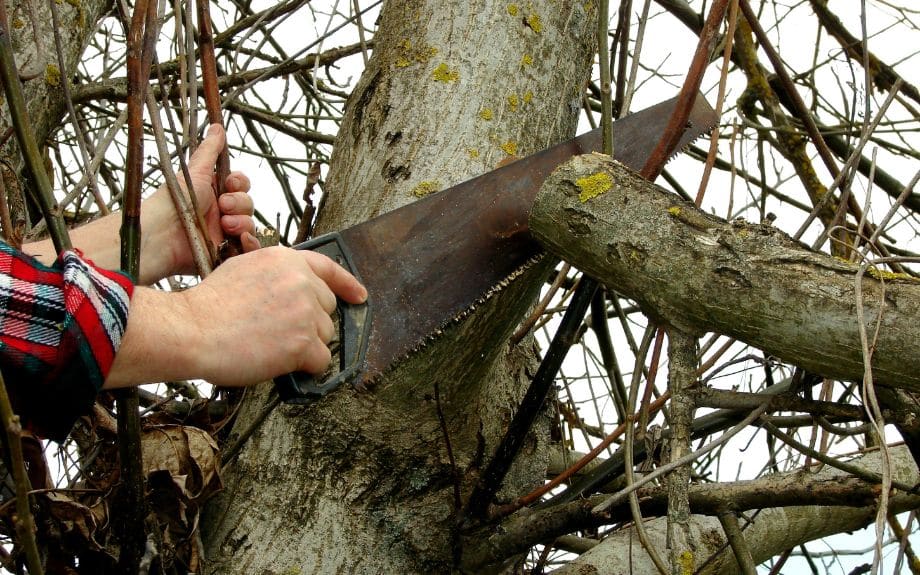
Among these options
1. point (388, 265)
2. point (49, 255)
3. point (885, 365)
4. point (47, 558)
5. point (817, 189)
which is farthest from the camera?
point (817, 189)

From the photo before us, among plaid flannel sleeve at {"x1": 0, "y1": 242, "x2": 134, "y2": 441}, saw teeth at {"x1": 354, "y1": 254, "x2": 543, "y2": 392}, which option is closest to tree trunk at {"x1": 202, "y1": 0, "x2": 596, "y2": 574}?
saw teeth at {"x1": 354, "y1": 254, "x2": 543, "y2": 392}

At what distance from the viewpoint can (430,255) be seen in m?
1.77

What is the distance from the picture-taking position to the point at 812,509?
2.19 meters

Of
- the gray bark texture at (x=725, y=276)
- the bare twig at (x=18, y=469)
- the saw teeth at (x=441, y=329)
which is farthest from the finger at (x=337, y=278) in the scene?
the bare twig at (x=18, y=469)

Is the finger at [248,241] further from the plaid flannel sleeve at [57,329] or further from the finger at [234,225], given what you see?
the plaid flannel sleeve at [57,329]

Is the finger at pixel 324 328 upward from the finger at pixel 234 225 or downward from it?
downward

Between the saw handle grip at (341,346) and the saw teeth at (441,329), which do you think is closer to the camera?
the saw handle grip at (341,346)

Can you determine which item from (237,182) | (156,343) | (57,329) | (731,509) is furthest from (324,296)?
(731,509)

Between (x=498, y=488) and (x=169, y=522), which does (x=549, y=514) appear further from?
(x=169, y=522)

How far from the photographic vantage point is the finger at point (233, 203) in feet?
6.57

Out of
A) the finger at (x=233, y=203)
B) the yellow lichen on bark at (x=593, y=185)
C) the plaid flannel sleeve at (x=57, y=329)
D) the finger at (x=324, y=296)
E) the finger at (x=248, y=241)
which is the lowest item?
the plaid flannel sleeve at (x=57, y=329)

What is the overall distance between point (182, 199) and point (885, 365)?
1.28 m

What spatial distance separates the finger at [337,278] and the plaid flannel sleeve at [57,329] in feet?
1.23

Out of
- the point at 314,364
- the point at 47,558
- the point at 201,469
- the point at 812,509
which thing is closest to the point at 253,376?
the point at 314,364
